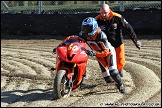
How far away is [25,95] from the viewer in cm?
738

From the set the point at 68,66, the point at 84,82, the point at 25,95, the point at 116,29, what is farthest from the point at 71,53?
the point at 84,82

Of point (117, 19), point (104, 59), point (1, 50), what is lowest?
point (1, 50)

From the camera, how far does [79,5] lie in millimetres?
17531

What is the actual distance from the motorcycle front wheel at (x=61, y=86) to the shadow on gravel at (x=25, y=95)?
286mm

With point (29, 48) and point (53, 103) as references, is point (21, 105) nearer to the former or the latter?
point (53, 103)

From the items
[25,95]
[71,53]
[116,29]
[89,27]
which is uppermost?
[89,27]

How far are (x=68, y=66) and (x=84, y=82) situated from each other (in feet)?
4.90

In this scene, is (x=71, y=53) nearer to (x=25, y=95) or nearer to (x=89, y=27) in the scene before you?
(x=89, y=27)

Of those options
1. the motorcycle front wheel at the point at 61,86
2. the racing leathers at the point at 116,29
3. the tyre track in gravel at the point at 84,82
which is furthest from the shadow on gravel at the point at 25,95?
the racing leathers at the point at 116,29

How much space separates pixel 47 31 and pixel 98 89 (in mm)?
9546

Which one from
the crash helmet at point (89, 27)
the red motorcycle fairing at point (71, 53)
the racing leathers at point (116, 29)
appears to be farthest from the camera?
the racing leathers at point (116, 29)

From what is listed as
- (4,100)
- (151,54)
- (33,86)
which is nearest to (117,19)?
(33,86)

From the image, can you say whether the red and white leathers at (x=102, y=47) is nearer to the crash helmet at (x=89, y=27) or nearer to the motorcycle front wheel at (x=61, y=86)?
the crash helmet at (x=89, y=27)

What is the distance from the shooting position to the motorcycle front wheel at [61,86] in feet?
22.0
